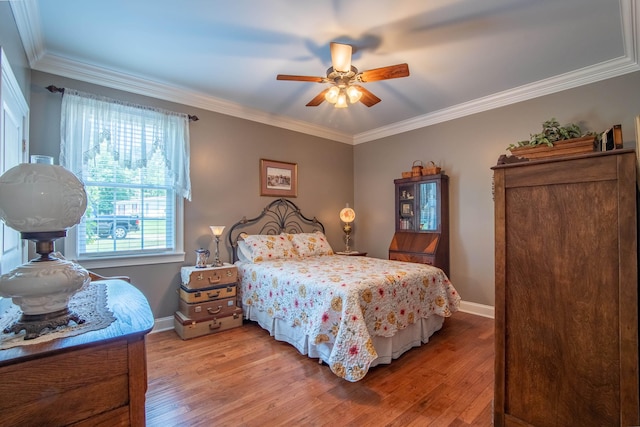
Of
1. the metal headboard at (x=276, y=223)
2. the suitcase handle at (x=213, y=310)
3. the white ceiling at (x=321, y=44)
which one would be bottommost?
the suitcase handle at (x=213, y=310)

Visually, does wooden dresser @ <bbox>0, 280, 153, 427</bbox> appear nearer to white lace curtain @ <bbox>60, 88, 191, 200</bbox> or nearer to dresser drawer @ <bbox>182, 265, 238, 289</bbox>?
dresser drawer @ <bbox>182, 265, 238, 289</bbox>

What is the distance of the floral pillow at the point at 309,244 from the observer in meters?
4.07

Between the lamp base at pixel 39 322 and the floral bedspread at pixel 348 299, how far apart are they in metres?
1.64

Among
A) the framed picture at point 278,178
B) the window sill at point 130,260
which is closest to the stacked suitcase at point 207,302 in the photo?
the window sill at point 130,260

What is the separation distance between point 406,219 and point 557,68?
2387 mm

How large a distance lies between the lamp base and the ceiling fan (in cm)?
229

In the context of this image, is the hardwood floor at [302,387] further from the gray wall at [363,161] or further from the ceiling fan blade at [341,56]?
the ceiling fan blade at [341,56]

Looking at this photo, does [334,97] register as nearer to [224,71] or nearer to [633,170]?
[224,71]

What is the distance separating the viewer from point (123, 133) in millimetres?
3082

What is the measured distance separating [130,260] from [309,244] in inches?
84.5

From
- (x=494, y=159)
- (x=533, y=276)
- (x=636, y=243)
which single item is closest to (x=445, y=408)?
(x=533, y=276)

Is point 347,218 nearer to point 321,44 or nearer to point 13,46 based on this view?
point 321,44

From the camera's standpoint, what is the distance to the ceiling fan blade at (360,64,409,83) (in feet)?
7.70

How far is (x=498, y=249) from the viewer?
1592mm
